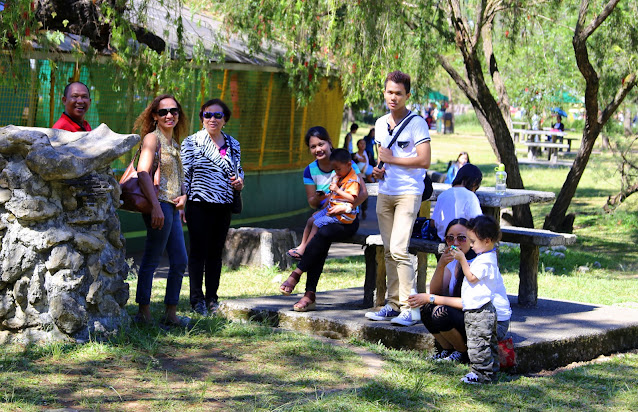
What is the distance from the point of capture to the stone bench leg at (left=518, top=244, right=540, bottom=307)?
7.68m

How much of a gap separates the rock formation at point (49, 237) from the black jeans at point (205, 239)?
121cm

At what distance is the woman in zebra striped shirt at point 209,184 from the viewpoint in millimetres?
6973

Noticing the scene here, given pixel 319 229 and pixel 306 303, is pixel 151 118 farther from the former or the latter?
pixel 306 303

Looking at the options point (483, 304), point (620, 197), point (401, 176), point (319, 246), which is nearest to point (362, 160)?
point (620, 197)

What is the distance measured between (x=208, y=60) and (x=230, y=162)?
5841 millimetres

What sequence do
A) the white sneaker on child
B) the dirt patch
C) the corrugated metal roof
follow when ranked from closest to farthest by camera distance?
the white sneaker on child → the dirt patch → the corrugated metal roof

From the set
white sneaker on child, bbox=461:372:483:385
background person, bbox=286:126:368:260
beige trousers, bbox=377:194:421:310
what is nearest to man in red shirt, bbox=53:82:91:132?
background person, bbox=286:126:368:260

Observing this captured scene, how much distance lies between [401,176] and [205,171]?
162 cm

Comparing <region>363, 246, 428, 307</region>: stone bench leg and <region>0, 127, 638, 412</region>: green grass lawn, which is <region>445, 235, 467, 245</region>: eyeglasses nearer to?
<region>0, 127, 638, 412</region>: green grass lawn

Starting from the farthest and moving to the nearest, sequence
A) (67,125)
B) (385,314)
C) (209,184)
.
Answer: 1. (209,184)
2. (385,314)
3. (67,125)

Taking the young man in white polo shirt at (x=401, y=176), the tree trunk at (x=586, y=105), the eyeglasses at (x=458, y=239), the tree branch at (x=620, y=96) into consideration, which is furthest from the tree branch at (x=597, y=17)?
the eyeglasses at (x=458, y=239)

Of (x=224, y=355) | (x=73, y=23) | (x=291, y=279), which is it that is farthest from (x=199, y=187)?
(x=73, y=23)

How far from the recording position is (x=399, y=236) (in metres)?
6.44

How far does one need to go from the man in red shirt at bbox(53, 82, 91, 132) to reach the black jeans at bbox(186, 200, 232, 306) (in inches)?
43.9
